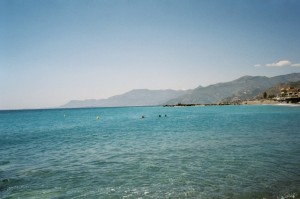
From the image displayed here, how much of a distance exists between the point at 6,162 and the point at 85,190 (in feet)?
50.0

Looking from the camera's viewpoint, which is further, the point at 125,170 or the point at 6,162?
the point at 6,162

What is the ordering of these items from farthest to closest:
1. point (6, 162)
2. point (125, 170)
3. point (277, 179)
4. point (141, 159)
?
point (6, 162) → point (141, 159) → point (125, 170) → point (277, 179)

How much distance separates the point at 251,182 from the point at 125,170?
9.90 m

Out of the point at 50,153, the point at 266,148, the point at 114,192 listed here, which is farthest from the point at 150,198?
the point at 50,153

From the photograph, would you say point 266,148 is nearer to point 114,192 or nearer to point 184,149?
point 184,149

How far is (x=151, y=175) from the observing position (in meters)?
20.7

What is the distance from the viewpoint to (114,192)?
17359 mm

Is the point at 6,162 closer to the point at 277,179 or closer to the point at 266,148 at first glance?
the point at 277,179

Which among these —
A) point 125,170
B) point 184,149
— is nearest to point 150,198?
point 125,170

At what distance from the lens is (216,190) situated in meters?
16.9

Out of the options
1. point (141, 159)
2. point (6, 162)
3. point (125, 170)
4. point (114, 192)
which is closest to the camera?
point (114, 192)

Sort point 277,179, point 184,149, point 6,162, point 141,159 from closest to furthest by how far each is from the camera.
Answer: point 277,179, point 141,159, point 6,162, point 184,149

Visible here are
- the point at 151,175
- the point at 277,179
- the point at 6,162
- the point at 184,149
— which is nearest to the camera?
the point at 277,179

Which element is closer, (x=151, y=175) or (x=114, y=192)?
(x=114, y=192)
